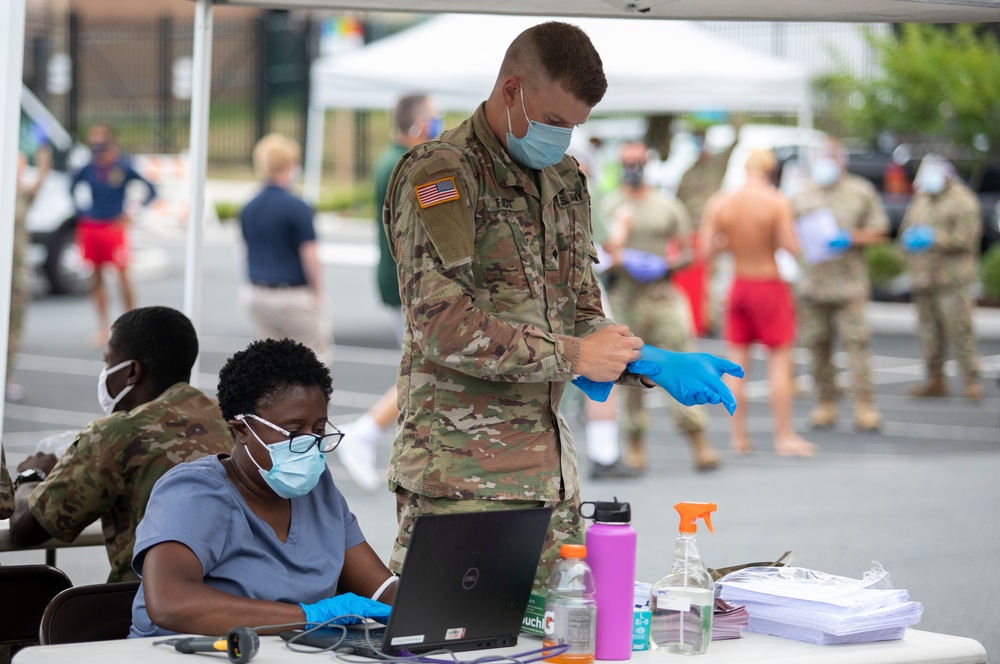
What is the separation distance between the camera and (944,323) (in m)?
11.7

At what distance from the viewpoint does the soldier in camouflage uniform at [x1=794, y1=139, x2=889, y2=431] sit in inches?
410

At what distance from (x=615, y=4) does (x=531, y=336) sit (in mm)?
1514

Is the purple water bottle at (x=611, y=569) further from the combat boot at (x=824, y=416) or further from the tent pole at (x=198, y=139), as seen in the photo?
the combat boot at (x=824, y=416)

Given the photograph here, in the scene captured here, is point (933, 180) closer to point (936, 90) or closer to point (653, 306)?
point (653, 306)

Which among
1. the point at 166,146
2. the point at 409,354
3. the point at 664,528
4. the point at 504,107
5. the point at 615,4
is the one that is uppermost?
the point at 166,146

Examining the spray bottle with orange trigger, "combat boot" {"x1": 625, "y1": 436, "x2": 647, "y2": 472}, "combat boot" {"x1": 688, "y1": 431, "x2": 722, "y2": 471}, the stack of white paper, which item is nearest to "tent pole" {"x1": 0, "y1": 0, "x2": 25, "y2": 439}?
the spray bottle with orange trigger

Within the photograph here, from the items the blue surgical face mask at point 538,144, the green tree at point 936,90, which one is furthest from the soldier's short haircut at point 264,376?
the green tree at point 936,90

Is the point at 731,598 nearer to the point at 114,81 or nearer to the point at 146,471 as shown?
the point at 146,471

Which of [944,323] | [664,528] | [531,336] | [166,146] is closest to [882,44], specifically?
[944,323]

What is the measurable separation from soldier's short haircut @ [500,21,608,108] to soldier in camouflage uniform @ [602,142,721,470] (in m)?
5.53

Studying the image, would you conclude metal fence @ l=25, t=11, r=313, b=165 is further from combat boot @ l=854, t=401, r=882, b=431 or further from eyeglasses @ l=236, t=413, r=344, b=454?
eyeglasses @ l=236, t=413, r=344, b=454

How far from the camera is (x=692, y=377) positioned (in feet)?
10.3

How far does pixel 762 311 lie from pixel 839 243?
4.02ft

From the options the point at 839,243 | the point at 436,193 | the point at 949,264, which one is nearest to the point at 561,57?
the point at 436,193
